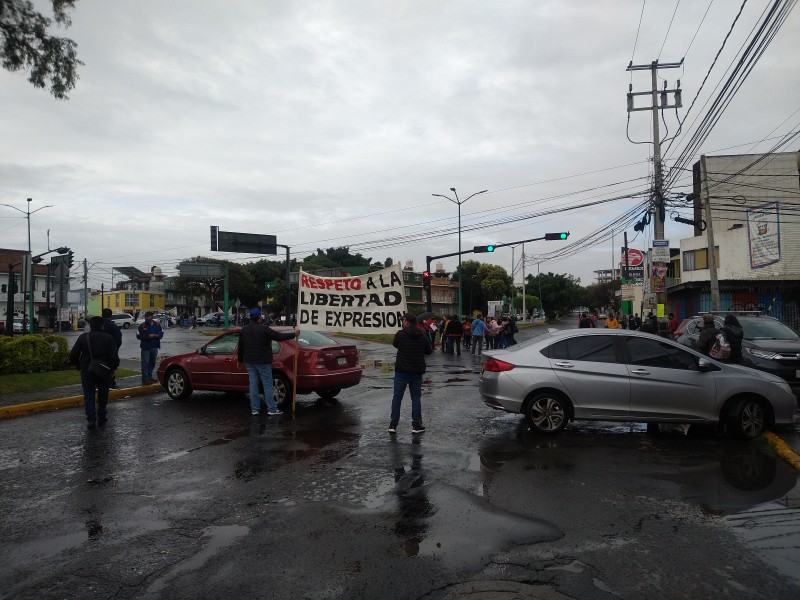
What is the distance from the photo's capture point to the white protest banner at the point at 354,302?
11.6 metres

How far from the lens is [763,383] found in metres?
8.35

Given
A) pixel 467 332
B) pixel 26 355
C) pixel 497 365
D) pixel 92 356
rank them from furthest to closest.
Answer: pixel 467 332, pixel 26 355, pixel 92 356, pixel 497 365

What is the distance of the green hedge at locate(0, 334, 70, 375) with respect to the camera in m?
15.4

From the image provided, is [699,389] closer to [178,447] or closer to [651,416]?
[651,416]

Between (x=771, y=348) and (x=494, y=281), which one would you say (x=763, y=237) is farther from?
(x=494, y=281)

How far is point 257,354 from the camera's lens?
10188mm

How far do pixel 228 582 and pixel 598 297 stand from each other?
116 meters

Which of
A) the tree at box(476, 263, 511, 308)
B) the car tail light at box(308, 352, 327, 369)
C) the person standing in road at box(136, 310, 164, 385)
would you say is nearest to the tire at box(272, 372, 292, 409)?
the car tail light at box(308, 352, 327, 369)

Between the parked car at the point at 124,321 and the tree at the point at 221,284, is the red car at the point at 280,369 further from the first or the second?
the tree at the point at 221,284

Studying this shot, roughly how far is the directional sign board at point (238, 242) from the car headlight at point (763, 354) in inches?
1063

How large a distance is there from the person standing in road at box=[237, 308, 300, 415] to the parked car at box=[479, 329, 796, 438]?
12.2 feet

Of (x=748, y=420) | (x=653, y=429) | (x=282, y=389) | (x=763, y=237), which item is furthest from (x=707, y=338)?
(x=763, y=237)

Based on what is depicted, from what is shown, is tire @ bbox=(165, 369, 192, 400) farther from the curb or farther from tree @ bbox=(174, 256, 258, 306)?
tree @ bbox=(174, 256, 258, 306)

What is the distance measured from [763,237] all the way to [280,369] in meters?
31.4
